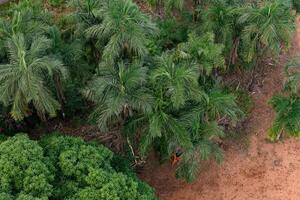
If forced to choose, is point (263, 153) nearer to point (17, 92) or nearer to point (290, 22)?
point (290, 22)

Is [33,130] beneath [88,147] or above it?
beneath

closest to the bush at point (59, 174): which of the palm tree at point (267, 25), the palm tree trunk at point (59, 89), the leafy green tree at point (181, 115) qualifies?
the leafy green tree at point (181, 115)

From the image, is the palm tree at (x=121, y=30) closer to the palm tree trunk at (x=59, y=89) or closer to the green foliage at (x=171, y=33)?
the palm tree trunk at (x=59, y=89)

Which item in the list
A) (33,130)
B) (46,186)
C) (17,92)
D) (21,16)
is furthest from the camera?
(33,130)

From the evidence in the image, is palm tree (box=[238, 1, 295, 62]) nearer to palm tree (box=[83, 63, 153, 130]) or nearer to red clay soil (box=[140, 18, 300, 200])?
red clay soil (box=[140, 18, 300, 200])

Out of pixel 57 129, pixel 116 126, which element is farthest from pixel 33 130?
pixel 116 126

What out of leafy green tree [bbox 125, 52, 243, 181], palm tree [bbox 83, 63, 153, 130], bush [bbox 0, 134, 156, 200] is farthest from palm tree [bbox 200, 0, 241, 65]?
bush [bbox 0, 134, 156, 200]

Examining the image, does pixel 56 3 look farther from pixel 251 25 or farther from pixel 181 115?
pixel 181 115

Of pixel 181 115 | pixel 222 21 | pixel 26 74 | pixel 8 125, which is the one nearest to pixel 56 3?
pixel 8 125

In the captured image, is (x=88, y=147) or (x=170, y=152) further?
(x=170, y=152)
